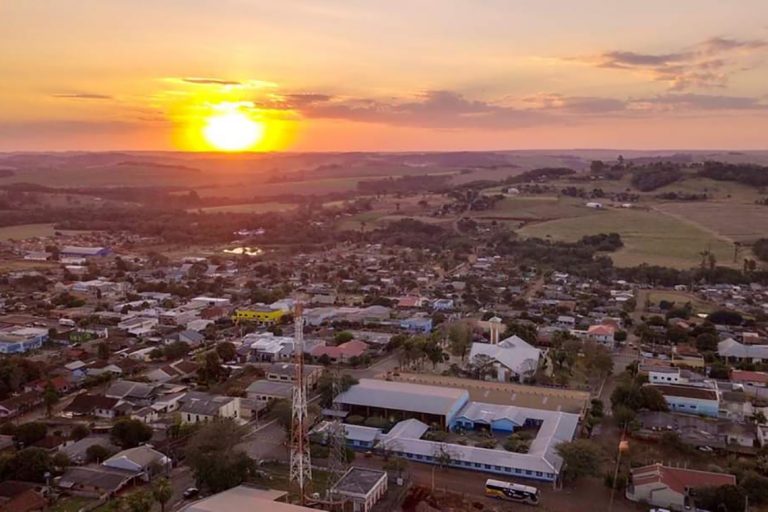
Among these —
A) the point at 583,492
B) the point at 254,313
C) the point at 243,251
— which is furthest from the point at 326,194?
the point at 583,492


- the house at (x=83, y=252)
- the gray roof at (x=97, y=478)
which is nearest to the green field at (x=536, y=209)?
the house at (x=83, y=252)

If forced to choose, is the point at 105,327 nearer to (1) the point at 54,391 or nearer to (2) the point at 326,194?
(1) the point at 54,391

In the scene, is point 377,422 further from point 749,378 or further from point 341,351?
point 749,378

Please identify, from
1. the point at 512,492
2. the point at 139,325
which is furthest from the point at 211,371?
the point at 512,492

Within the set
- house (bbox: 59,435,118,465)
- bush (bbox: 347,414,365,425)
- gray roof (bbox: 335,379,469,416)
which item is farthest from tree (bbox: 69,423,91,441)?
bush (bbox: 347,414,365,425)

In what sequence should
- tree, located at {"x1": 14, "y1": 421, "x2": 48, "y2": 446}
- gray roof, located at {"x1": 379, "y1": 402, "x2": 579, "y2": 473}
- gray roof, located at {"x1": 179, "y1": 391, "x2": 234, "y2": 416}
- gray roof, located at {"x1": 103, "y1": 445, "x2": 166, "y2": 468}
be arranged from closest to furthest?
gray roof, located at {"x1": 103, "y1": 445, "x2": 166, "y2": 468}, gray roof, located at {"x1": 379, "y1": 402, "x2": 579, "y2": 473}, tree, located at {"x1": 14, "y1": 421, "x2": 48, "y2": 446}, gray roof, located at {"x1": 179, "y1": 391, "x2": 234, "y2": 416}

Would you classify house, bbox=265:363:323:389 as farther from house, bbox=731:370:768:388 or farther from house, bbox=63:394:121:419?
house, bbox=731:370:768:388
